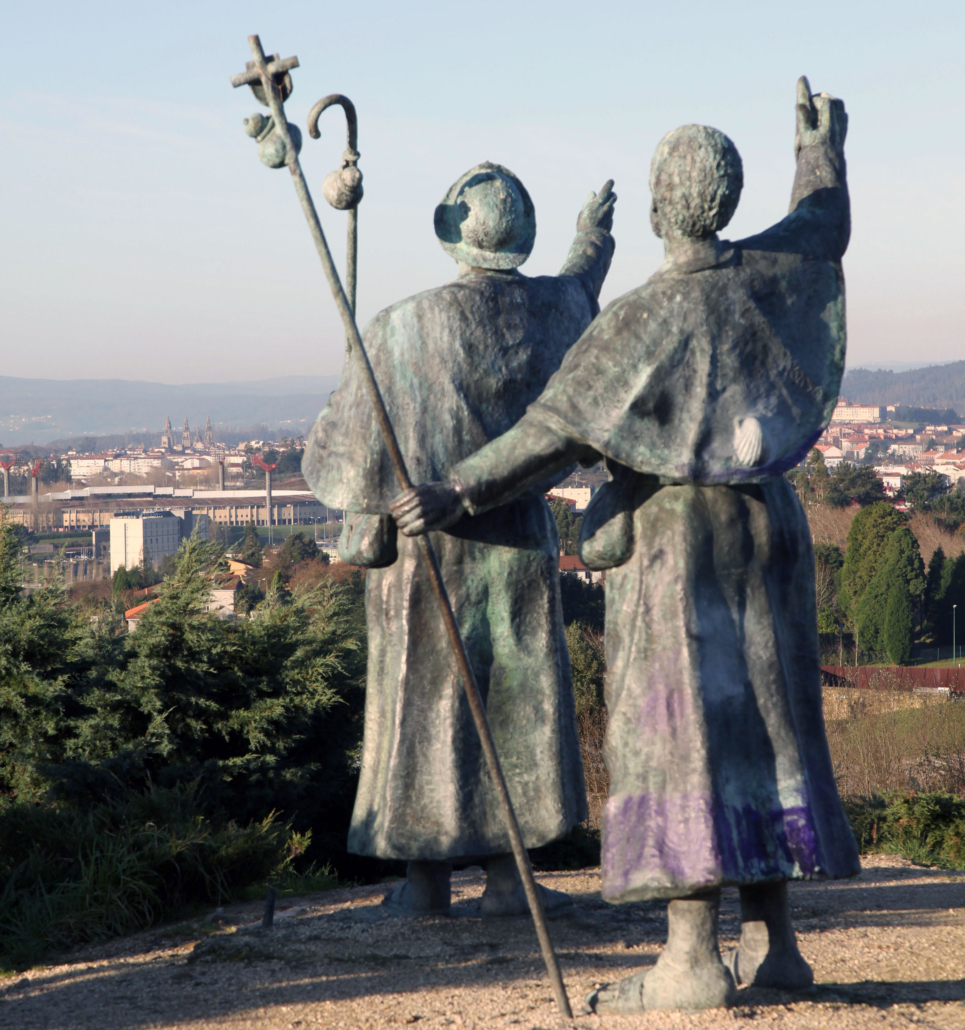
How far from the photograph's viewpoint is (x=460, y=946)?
4.81 meters

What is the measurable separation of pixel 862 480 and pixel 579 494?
54325mm

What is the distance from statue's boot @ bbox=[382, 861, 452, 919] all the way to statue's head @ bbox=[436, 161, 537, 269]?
2373 millimetres

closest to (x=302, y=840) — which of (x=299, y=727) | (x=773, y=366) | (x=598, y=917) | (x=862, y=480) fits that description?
(x=299, y=727)

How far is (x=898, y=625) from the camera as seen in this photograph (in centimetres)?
5916

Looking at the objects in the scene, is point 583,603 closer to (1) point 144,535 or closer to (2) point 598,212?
(2) point 598,212

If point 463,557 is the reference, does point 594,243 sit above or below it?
above

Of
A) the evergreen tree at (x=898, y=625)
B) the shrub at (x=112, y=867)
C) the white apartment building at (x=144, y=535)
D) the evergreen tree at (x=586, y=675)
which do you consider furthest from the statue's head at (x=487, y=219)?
the white apartment building at (x=144, y=535)

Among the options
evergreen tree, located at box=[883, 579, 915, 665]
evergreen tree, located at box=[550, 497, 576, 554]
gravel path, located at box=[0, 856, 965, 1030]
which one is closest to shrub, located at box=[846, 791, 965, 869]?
gravel path, located at box=[0, 856, 965, 1030]

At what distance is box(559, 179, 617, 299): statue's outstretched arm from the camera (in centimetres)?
523

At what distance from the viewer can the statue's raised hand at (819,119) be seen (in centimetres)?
406

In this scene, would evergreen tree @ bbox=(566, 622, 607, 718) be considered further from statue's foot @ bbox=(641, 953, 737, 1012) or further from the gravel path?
statue's foot @ bbox=(641, 953, 737, 1012)

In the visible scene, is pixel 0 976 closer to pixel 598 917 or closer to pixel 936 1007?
pixel 598 917

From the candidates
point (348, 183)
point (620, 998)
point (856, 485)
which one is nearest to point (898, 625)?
point (856, 485)

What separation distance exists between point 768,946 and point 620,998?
483 millimetres
